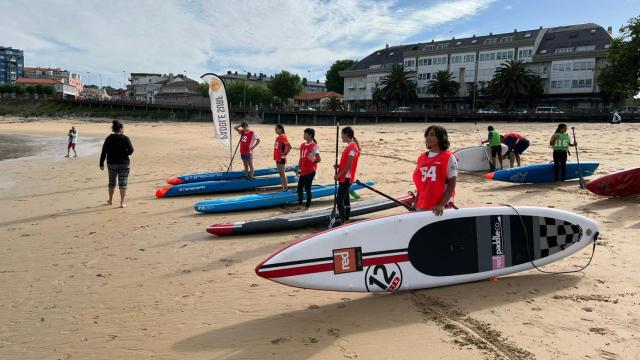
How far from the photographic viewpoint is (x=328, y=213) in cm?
731

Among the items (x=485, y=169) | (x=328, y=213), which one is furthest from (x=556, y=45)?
(x=328, y=213)

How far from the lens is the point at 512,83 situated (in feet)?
165

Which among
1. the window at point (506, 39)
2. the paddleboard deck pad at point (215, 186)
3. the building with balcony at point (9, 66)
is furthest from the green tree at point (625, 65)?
the building with balcony at point (9, 66)

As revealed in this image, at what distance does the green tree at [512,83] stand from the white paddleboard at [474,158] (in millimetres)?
42505

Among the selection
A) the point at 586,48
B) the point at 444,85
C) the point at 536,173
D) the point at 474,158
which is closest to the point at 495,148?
the point at 474,158

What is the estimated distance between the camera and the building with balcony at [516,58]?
49.8 meters

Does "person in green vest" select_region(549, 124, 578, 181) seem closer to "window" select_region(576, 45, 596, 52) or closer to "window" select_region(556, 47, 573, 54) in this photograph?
"window" select_region(576, 45, 596, 52)

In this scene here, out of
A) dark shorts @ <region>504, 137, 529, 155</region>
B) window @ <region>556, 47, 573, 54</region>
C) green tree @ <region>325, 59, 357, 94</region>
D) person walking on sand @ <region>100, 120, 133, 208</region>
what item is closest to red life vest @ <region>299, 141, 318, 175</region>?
person walking on sand @ <region>100, 120, 133, 208</region>

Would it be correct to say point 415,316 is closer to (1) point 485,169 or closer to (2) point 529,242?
(2) point 529,242

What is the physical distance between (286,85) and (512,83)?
49.8m

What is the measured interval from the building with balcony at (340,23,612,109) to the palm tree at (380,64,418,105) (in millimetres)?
3318

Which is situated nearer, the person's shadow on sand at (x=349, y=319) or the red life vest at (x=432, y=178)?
the person's shadow on sand at (x=349, y=319)

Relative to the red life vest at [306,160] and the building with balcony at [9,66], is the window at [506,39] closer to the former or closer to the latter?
the red life vest at [306,160]

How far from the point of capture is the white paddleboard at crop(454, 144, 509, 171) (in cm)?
1268
